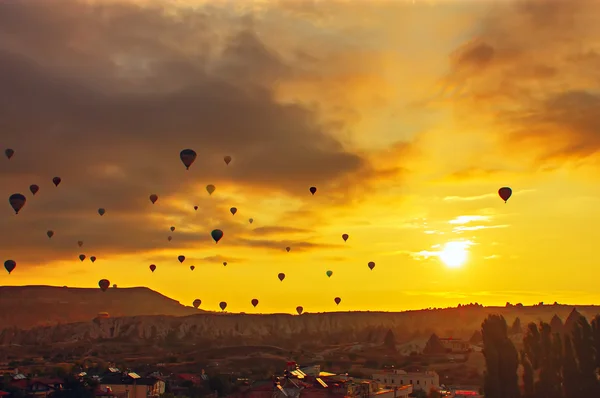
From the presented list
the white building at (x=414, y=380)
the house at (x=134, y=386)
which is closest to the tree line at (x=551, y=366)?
the white building at (x=414, y=380)

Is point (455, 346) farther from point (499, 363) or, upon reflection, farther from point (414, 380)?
point (499, 363)

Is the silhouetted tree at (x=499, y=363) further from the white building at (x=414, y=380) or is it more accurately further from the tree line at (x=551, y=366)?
the white building at (x=414, y=380)

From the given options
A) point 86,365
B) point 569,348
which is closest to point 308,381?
point 569,348

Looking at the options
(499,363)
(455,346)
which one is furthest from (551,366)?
(455,346)

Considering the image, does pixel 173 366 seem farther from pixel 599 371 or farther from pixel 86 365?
pixel 599 371

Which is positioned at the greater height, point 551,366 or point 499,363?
point 499,363
